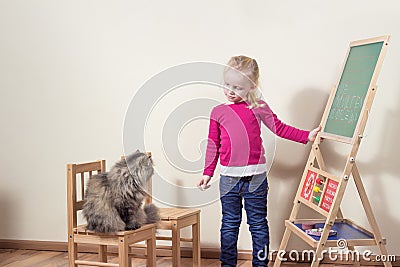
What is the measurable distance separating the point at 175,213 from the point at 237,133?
0.50 m

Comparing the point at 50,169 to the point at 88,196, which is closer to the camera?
the point at 88,196

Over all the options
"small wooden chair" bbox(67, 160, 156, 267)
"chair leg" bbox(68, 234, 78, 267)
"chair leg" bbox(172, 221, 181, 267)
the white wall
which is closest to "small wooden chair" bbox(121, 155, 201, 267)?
"chair leg" bbox(172, 221, 181, 267)

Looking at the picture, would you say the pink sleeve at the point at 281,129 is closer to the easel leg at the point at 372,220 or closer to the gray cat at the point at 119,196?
the easel leg at the point at 372,220

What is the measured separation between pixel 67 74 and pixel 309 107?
1371mm

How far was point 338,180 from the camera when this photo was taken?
111 inches

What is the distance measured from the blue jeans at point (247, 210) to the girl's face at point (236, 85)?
0.38 m

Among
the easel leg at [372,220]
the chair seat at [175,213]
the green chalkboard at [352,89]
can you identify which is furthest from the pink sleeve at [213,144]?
the easel leg at [372,220]

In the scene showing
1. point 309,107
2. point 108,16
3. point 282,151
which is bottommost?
point 282,151

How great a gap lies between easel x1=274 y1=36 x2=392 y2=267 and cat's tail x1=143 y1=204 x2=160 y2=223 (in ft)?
2.01

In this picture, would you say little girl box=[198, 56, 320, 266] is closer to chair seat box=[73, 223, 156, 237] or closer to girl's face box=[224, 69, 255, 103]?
girl's face box=[224, 69, 255, 103]

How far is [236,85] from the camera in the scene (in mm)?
3012

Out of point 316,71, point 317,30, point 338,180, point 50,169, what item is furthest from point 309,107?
point 50,169

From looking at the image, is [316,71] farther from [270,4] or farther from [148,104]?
[148,104]

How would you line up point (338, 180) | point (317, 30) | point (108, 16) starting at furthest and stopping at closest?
point (108, 16) < point (317, 30) < point (338, 180)
